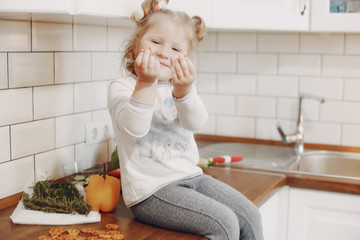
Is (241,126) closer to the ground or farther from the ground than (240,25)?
closer to the ground

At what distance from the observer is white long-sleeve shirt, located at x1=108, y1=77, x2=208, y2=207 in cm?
125

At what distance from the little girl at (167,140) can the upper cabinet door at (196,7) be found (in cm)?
15

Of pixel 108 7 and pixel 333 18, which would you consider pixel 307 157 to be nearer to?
pixel 333 18

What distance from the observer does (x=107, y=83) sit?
181 centimetres

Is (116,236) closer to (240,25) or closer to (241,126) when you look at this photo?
(240,25)

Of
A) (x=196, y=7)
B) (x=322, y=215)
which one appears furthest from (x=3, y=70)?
(x=322, y=215)

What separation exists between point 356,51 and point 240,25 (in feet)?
1.87

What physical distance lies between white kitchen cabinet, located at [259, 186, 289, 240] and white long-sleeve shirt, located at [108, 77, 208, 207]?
45 centimetres

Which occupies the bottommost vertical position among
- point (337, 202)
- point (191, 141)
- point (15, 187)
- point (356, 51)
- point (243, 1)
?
point (337, 202)

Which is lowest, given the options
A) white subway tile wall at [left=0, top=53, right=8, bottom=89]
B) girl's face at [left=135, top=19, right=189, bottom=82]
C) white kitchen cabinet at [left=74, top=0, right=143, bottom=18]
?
white subway tile wall at [left=0, top=53, right=8, bottom=89]

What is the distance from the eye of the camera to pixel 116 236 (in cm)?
115

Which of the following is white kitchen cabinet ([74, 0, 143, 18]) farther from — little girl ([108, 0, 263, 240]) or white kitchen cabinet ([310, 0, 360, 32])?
white kitchen cabinet ([310, 0, 360, 32])

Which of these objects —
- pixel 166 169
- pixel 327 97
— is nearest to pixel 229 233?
pixel 166 169

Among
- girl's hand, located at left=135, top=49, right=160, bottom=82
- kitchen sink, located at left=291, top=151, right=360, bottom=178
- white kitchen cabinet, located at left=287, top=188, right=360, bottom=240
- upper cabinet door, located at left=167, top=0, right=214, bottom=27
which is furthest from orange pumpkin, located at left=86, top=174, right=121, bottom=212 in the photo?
kitchen sink, located at left=291, top=151, right=360, bottom=178
